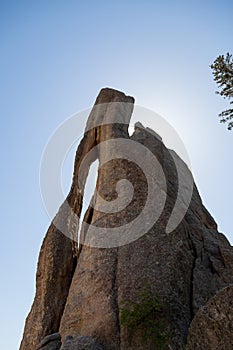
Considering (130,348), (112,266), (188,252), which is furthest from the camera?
(188,252)

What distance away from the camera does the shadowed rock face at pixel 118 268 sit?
18094mm

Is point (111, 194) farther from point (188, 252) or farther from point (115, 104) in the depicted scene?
point (115, 104)

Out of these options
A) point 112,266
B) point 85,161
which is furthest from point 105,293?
point 85,161

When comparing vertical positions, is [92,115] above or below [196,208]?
above

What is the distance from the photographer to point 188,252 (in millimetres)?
21406

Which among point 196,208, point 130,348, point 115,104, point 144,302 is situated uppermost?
point 115,104

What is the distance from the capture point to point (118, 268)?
Answer: 19781mm

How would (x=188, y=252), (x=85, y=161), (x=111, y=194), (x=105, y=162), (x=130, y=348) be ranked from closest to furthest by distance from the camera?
(x=130, y=348), (x=188, y=252), (x=111, y=194), (x=105, y=162), (x=85, y=161)

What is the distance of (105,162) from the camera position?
25.9 metres

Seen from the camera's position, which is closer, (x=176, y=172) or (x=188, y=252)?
(x=188, y=252)

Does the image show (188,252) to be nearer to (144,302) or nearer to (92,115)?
(144,302)

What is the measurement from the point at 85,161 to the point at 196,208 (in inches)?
361

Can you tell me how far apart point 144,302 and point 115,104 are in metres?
17.6

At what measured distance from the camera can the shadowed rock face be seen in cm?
1809
